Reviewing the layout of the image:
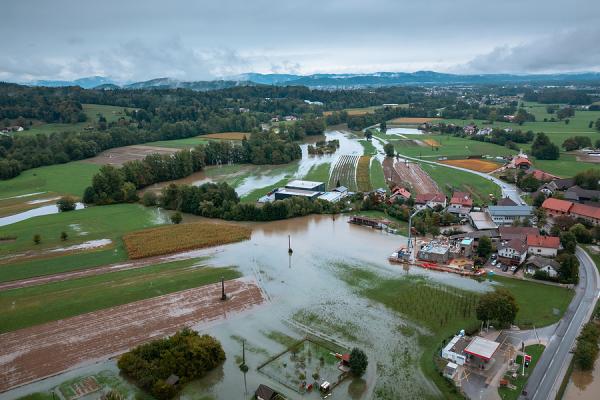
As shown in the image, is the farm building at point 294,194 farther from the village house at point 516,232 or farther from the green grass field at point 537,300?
the green grass field at point 537,300

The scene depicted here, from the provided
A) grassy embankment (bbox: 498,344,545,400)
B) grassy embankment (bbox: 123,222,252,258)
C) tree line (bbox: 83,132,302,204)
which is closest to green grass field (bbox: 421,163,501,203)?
tree line (bbox: 83,132,302,204)

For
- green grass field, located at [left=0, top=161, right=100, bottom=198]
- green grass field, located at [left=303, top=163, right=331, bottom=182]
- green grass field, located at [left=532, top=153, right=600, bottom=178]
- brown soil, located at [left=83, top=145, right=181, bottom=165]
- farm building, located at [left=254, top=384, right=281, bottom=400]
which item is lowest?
green grass field, located at [left=532, top=153, right=600, bottom=178]

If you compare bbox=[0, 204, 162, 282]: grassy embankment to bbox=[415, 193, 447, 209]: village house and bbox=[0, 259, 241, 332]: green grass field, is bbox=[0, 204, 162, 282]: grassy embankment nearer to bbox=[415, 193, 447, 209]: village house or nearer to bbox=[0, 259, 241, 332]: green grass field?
bbox=[0, 259, 241, 332]: green grass field

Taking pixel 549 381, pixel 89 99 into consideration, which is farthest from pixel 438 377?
pixel 89 99

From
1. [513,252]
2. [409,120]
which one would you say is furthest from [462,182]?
[409,120]

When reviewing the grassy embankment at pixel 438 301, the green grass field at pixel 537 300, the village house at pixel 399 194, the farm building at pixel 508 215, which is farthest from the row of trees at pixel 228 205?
the green grass field at pixel 537 300
